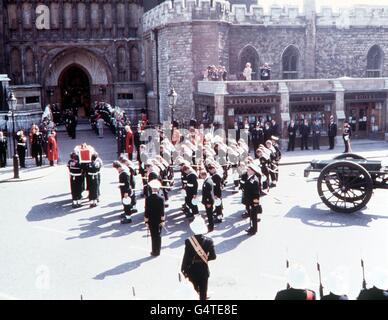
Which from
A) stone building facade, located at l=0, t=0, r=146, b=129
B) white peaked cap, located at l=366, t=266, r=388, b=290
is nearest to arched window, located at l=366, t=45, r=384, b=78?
stone building facade, located at l=0, t=0, r=146, b=129

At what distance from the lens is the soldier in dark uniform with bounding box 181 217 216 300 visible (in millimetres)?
7348

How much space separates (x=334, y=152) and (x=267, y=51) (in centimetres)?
963

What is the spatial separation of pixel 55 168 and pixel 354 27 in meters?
20.4

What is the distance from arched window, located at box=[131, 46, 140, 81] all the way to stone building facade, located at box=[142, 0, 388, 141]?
1.14 metres

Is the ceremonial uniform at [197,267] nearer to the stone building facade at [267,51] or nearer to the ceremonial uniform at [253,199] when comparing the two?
the ceremonial uniform at [253,199]

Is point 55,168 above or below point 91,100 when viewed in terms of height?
below

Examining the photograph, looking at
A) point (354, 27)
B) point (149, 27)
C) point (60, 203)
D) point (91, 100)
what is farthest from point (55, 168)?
point (354, 27)

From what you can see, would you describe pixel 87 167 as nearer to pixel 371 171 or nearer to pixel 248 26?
pixel 371 171

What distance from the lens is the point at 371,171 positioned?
486 inches

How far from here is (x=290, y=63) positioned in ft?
103

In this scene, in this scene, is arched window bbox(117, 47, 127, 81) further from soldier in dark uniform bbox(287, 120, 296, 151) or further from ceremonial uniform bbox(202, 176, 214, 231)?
ceremonial uniform bbox(202, 176, 214, 231)

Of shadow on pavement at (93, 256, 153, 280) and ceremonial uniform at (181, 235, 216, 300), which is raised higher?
ceremonial uniform at (181, 235, 216, 300)

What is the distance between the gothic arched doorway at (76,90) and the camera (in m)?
36.1
